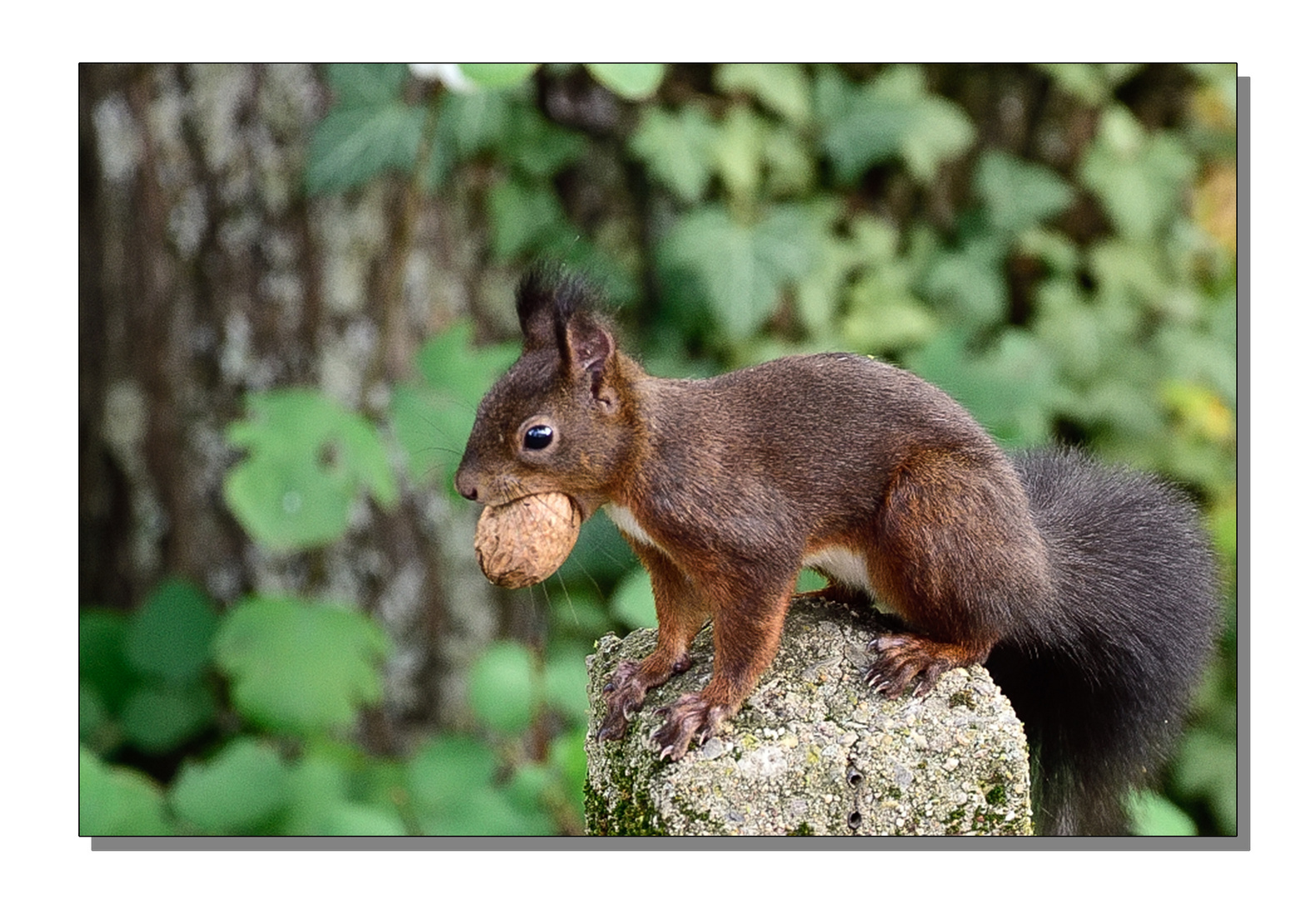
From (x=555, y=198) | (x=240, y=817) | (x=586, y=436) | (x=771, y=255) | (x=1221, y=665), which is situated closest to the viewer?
(x=586, y=436)

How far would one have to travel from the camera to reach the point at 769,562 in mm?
1773

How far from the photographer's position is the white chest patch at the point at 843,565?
1.91 metres

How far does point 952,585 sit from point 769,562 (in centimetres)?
25

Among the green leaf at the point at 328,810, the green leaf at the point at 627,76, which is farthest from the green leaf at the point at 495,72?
the green leaf at the point at 328,810

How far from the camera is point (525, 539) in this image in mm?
1638

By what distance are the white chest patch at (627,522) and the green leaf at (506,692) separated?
3.55 feet

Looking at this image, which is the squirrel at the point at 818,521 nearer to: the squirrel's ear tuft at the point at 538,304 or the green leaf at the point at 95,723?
the squirrel's ear tuft at the point at 538,304

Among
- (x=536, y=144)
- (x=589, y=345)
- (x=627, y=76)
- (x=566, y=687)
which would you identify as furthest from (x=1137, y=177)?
(x=589, y=345)

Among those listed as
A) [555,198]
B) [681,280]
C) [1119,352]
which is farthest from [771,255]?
[1119,352]

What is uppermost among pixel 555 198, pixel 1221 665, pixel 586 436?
pixel 555 198

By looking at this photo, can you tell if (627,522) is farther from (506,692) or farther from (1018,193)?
(1018,193)

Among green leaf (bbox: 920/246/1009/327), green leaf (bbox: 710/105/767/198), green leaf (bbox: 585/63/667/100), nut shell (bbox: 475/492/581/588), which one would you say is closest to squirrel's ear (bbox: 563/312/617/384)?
nut shell (bbox: 475/492/581/588)

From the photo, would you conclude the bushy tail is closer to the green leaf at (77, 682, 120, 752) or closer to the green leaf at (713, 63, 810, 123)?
the green leaf at (713, 63, 810, 123)

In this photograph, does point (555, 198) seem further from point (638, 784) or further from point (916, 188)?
point (638, 784)
